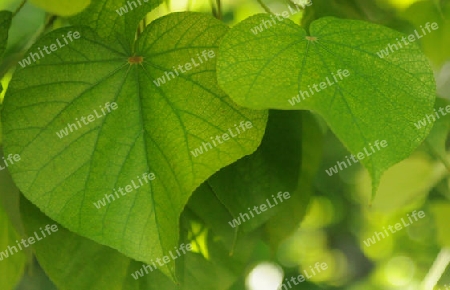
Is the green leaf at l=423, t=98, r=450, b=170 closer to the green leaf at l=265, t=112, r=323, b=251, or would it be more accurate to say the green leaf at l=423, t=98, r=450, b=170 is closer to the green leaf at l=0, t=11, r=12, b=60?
the green leaf at l=265, t=112, r=323, b=251

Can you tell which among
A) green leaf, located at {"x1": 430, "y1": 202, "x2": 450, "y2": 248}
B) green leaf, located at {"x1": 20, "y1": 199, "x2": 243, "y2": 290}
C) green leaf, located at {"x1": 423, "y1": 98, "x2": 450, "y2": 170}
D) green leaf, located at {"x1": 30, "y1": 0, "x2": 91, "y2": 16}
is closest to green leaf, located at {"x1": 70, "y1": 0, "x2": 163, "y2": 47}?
green leaf, located at {"x1": 30, "y1": 0, "x2": 91, "y2": 16}

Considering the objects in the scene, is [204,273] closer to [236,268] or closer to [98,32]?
[236,268]

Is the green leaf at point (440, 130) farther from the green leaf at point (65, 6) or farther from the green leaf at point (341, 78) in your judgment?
the green leaf at point (65, 6)

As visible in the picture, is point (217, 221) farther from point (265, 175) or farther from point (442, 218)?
point (442, 218)

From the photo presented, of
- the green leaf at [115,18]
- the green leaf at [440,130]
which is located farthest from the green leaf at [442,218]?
the green leaf at [115,18]

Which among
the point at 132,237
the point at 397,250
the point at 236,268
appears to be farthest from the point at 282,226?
the point at 397,250

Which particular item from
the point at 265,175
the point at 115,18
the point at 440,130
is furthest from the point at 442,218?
the point at 115,18
